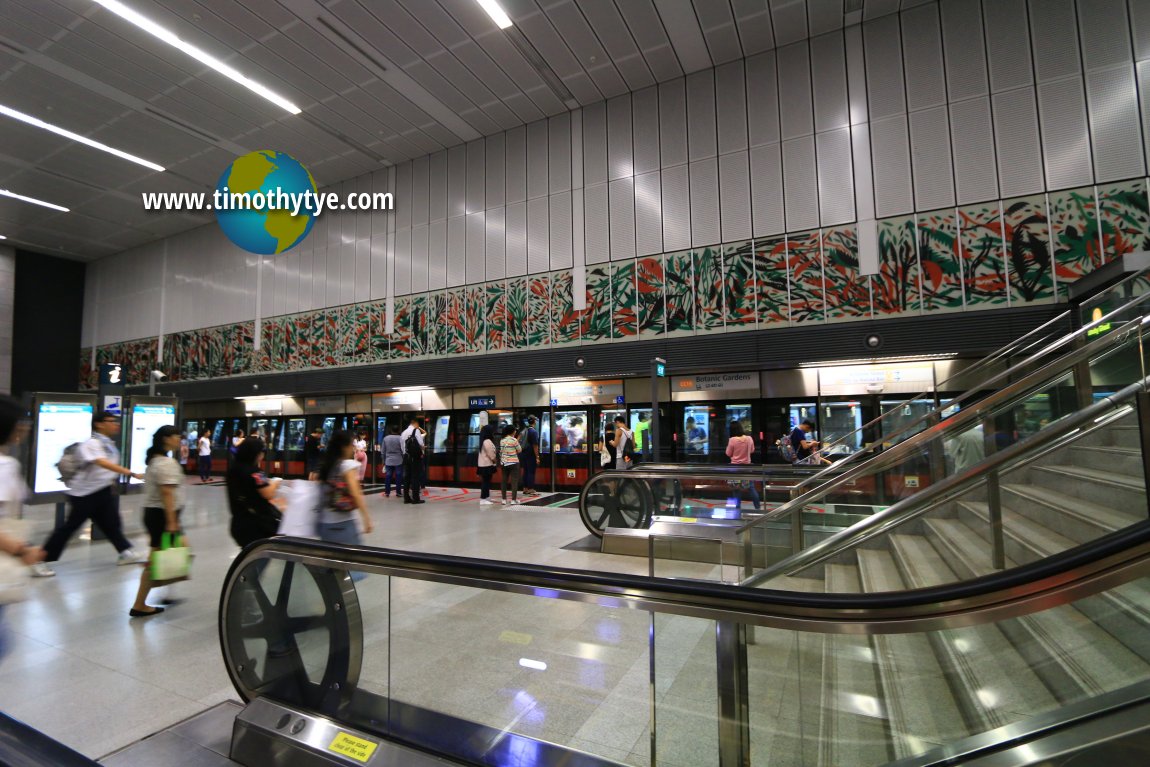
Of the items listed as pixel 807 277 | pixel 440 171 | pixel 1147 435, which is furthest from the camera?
pixel 440 171

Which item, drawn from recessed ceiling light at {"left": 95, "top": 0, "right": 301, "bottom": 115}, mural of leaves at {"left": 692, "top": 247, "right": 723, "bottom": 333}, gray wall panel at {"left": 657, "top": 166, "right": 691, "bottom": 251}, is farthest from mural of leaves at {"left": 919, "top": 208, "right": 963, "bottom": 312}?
recessed ceiling light at {"left": 95, "top": 0, "right": 301, "bottom": 115}

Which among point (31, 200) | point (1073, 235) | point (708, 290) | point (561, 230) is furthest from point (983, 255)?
point (31, 200)

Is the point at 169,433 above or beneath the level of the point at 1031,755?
above

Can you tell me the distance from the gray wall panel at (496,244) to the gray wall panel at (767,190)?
18.6 feet

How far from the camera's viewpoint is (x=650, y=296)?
1093 centimetres

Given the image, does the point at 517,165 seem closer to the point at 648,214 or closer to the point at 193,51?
the point at 648,214

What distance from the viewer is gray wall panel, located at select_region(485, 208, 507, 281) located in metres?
12.7

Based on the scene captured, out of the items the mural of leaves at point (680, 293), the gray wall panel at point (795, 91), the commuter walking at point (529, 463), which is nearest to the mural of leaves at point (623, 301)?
the mural of leaves at point (680, 293)

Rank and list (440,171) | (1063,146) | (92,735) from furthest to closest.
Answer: (440,171)
(1063,146)
(92,735)

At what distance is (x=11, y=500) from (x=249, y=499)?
1.53m

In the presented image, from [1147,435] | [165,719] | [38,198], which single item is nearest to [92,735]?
[165,719]

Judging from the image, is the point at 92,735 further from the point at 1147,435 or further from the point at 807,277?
the point at 807,277

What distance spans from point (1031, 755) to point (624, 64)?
1192 centimetres

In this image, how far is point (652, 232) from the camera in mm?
11055
